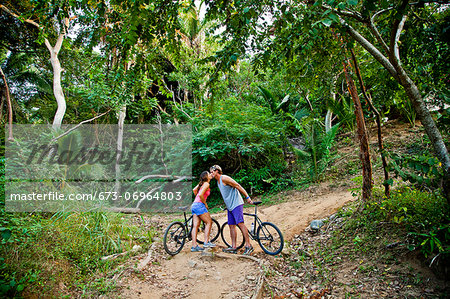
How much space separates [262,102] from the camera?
43.5 ft

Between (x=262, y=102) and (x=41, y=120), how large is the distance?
13047 millimetres

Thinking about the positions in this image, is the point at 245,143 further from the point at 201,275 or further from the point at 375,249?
the point at 375,249

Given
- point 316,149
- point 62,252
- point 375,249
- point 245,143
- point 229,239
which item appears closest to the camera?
point 375,249

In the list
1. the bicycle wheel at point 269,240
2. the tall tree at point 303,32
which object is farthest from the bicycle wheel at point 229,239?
the tall tree at point 303,32

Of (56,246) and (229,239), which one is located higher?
(56,246)

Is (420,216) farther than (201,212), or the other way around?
(201,212)

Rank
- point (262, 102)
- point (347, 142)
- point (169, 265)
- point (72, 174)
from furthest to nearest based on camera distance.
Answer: point (262, 102) < point (347, 142) < point (72, 174) < point (169, 265)

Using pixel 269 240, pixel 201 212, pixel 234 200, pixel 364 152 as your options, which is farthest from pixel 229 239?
pixel 364 152

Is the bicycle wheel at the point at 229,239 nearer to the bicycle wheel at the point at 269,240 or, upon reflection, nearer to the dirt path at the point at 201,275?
the dirt path at the point at 201,275

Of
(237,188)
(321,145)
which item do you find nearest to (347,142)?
(321,145)

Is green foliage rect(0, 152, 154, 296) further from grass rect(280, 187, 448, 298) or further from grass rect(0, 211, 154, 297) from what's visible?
grass rect(280, 187, 448, 298)

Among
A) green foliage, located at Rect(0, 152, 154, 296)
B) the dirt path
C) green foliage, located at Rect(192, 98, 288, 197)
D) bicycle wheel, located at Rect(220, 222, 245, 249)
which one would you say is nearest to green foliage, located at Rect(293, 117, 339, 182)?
green foliage, located at Rect(192, 98, 288, 197)

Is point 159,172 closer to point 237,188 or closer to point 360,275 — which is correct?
point 237,188

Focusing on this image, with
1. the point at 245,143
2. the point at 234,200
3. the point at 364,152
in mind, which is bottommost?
the point at 234,200
